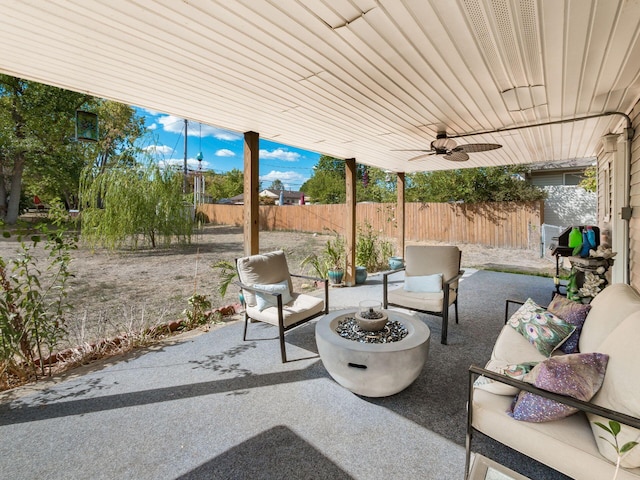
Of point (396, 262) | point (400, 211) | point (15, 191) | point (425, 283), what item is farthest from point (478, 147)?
point (15, 191)

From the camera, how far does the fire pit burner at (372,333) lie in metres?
2.24

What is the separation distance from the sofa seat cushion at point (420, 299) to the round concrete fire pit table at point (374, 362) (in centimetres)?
111

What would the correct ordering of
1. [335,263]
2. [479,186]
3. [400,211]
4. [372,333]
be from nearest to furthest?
1. [372,333]
2. [335,263]
3. [400,211]
4. [479,186]

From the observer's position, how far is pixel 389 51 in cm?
192

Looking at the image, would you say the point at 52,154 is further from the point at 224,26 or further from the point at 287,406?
the point at 287,406

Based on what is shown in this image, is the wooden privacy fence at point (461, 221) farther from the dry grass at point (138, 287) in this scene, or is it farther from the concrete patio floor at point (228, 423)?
the concrete patio floor at point (228, 423)

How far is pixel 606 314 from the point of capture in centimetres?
173

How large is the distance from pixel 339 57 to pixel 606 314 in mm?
2236

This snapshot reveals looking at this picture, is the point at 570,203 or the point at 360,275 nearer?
the point at 360,275

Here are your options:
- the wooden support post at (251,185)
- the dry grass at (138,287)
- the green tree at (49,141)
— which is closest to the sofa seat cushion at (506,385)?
the wooden support post at (251,185)

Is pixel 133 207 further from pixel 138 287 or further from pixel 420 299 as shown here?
pixel 420 299

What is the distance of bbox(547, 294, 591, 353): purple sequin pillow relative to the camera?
1.95 metres

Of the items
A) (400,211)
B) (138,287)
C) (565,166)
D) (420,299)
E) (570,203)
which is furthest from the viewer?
(565,166)

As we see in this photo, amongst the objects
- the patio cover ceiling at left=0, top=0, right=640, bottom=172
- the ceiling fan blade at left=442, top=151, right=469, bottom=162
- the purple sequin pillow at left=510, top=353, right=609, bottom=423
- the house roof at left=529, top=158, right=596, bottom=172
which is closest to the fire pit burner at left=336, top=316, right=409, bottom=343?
the purple sequin pillow at left=510, top=353, right=609, bottom=423
